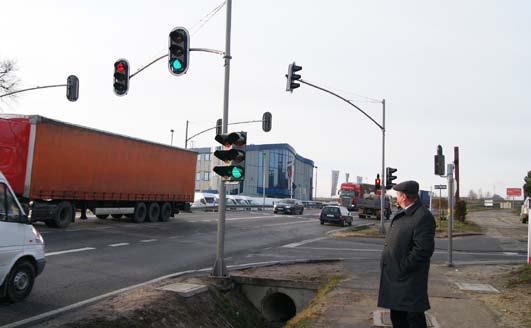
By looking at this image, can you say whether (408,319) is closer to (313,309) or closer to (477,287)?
(313,309)

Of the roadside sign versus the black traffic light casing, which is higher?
the black traffic light casing

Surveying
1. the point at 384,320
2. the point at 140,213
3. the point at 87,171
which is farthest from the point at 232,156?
the point at 140,213

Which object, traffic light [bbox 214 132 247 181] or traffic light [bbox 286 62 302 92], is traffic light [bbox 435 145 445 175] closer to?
traffic light [bbox 286 62 302 92]

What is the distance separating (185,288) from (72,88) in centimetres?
1704

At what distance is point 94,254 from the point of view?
1309 centimetres

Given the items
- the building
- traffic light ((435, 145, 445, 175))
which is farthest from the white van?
the building

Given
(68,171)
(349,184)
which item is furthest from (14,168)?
(349,184)

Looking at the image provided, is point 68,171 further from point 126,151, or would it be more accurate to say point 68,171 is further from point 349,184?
point 349,184

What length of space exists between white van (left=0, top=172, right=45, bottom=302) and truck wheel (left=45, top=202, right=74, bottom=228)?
12.9 metres

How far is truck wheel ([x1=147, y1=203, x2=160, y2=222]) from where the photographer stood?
87.5 ft

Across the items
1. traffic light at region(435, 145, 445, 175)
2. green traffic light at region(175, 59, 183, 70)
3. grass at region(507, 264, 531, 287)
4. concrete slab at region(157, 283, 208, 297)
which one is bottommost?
concrete slab at region(157, 283, 208, 297)

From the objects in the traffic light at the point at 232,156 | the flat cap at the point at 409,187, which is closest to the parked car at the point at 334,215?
the traffic light at the point at 232,156

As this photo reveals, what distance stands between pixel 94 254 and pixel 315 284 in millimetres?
6161

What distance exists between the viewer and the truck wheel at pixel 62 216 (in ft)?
65.0
